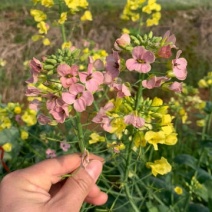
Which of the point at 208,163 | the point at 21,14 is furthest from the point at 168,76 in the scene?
the point at 21,14

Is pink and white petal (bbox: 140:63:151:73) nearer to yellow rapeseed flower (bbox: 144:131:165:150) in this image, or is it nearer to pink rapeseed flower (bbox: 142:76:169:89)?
pink rapeseed flower (bbox: 142:76:169:89)

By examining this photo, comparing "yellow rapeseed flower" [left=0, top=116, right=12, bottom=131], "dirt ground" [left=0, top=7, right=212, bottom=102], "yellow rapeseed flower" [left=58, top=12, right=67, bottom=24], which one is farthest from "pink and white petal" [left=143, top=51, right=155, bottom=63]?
"dirt ground" [left=0, top=7, right=212, bottom=102]

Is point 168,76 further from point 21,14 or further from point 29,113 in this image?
point 21,14

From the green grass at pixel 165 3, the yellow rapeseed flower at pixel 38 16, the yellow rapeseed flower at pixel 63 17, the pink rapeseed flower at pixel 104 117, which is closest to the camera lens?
the pink rapeseed flower at pixel 104 117

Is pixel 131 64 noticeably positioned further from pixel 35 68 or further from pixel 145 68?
pixel 35 68

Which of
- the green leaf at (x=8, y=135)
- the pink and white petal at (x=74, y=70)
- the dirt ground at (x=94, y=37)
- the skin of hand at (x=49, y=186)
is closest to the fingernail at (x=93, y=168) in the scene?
the skin of hand at (x=49, y=186)

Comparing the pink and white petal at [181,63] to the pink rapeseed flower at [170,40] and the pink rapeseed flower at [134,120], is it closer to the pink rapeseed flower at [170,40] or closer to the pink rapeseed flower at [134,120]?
the pink rapeseed flower at [170,40]

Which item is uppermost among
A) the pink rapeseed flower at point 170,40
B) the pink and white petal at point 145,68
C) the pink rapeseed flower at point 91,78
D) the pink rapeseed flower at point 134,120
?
the pink rapeseed flower at point 170,40
